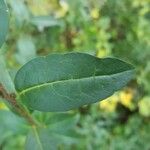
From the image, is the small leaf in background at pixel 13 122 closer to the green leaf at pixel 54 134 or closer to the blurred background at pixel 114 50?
the green leaf at pixel 54 134

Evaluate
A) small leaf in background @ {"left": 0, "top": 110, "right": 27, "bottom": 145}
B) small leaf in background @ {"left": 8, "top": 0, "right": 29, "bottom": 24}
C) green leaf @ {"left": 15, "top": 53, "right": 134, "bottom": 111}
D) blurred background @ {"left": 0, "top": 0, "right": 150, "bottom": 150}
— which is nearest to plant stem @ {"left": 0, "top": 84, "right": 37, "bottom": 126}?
green leaf @ {"left": 15, "top": 53, "right": 134, "bottom": 111}

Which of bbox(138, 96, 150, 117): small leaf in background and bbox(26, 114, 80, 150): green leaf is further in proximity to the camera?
bbox(138, 96, 150, 117): small leaf in background

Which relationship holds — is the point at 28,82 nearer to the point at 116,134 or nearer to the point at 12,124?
the point at 12,124

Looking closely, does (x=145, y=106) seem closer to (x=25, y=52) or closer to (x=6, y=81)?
(x=25, y=52)

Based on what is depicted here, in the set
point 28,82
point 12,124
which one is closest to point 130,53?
point 12,124

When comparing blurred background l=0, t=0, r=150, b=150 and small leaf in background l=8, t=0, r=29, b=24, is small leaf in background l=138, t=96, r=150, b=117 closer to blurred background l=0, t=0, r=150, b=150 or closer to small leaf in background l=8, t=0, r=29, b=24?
blurred background l=0, t=0, r=150, b=150

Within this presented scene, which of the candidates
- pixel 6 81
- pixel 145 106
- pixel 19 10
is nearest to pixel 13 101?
pixel 6 81

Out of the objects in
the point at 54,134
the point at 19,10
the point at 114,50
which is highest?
the point at 19,10
